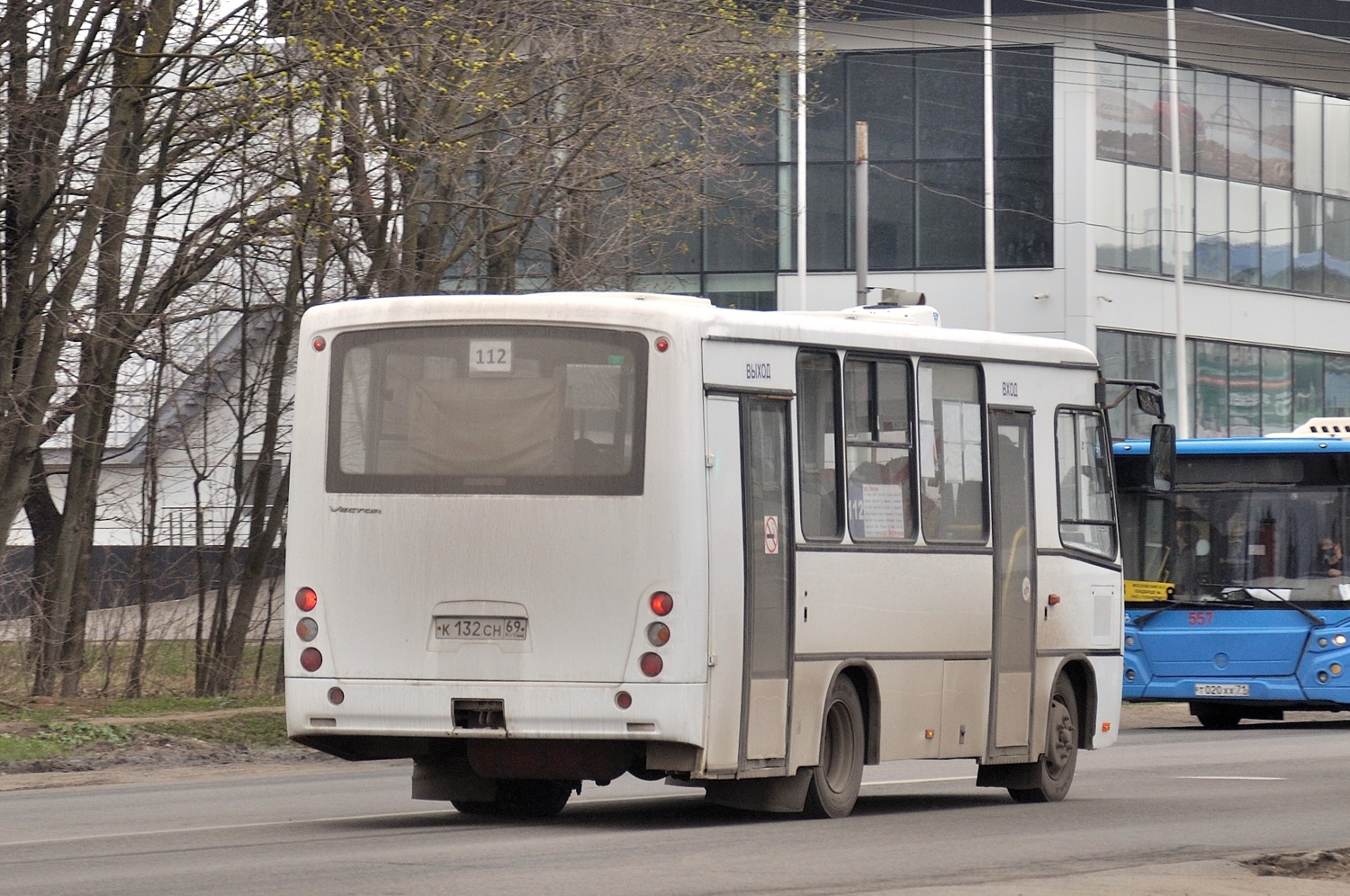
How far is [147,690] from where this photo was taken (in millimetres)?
25516

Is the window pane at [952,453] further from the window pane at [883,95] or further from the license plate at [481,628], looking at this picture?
the window pane at [883,95]

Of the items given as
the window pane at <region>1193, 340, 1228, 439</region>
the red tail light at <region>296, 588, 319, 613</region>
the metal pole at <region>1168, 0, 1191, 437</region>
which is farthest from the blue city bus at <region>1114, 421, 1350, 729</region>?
the window pane at <region>1193, 340, 1228, 439</region>

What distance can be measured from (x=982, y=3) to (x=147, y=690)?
26.6 m

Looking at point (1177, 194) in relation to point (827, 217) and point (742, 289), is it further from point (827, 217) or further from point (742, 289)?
point (742, 289)

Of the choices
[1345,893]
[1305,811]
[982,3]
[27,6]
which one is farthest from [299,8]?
[982,3]

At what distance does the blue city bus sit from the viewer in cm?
2380

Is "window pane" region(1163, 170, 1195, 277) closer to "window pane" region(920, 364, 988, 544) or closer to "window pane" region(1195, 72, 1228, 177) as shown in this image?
"window pane" region(1195, 72, 1228, 177)

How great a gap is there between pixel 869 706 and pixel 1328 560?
1198cm

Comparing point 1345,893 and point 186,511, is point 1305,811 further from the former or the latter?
point 186,511

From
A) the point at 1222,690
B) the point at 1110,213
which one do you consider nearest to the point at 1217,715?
the point at 1222,690

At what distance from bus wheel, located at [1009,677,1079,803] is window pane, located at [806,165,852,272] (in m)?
33.4

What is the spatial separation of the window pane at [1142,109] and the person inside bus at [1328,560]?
25554 millimetres

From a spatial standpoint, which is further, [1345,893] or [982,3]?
[982,3]

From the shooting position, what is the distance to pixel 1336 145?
53719 millimetres
